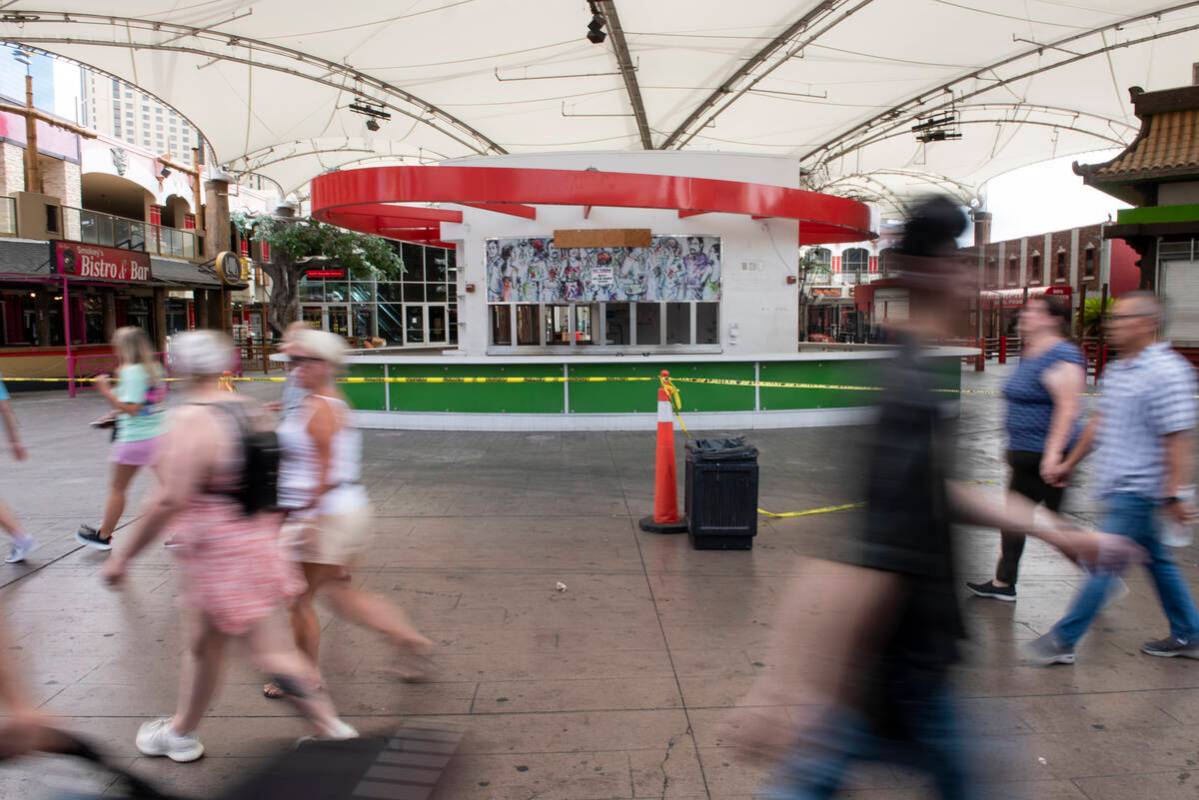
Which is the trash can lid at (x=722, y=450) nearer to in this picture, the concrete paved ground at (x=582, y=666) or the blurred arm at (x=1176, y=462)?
the concrete paved ground at (x=582, y=666)

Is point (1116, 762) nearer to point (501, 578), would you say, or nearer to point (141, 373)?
point (501, 578)

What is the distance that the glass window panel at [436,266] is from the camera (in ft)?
141

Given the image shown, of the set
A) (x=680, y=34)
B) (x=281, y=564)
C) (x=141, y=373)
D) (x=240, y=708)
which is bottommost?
(x=240, y=708)

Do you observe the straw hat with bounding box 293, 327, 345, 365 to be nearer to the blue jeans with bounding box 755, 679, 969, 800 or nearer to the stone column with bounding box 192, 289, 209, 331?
the blue jeans with bounding box 755, 679, 969, 800

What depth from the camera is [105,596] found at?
5.54 m

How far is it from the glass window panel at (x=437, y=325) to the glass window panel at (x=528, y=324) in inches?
1086

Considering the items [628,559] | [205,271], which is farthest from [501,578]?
[205,271]

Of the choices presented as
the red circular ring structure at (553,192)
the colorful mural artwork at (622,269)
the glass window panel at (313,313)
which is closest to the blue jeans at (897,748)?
the red circular ring structure at (553,192)

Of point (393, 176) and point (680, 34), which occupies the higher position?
A: point (680, 34)

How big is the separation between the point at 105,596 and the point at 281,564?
303cm

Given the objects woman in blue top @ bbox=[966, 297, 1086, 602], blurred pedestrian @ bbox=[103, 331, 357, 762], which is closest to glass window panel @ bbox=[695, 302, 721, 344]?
woman in blue top @ bbox=[966, 297, 1086, 602]

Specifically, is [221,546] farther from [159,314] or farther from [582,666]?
[159,314]

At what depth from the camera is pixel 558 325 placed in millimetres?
15531

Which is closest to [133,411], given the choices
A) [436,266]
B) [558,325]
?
[558,325]
